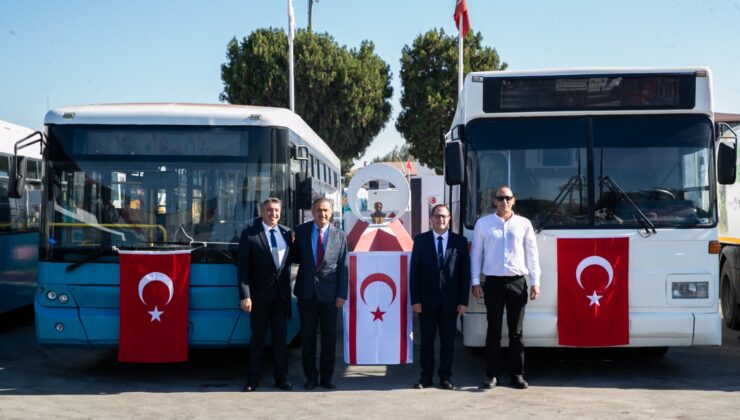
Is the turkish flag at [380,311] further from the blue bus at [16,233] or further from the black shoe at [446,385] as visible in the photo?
the blue bus at [16,233]

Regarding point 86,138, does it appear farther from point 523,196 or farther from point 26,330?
point 26,330

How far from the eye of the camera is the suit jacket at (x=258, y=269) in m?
8.40

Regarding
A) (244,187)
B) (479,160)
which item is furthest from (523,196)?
(244,187)

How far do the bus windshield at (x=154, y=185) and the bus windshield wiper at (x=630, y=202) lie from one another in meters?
3.21

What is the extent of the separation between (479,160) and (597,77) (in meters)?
1.44

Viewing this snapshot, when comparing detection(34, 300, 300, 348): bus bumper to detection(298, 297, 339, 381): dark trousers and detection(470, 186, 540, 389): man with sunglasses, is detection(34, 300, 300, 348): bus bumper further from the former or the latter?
detection(470, 186, 540, 389): man with sunglasses

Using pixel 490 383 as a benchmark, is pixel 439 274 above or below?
above

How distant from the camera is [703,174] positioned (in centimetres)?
861

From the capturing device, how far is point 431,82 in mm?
41062

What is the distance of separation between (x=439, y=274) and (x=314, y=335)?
4.53ft

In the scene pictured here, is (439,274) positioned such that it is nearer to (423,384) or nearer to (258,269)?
(423,384)

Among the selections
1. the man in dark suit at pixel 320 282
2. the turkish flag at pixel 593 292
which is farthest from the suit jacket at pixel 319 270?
the turkish flag at pixel 593 292

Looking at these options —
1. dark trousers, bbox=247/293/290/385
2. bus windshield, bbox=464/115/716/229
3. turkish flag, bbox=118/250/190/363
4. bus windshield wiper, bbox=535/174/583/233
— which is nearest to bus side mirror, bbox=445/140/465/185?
bus windshield, bbox=464/115/716/229

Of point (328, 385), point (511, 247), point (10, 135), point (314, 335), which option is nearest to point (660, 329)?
point (511, 247)
